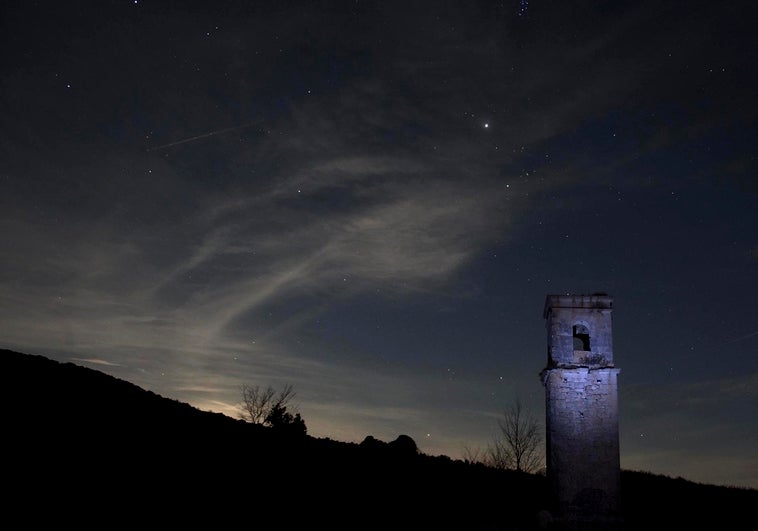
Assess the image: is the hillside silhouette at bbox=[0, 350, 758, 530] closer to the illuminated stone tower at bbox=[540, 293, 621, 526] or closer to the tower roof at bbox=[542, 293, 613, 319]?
the illuminated stone tower at bbox=[540, 293, 621, 526]

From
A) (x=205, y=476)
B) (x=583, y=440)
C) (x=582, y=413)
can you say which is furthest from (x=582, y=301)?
(x=205, y=476)

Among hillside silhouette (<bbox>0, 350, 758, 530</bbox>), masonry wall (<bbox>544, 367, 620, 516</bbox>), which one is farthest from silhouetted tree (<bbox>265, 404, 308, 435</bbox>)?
masonry wall (<bbox>544, 367, 620, 516</bbox>)

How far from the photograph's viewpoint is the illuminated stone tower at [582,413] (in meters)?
20.6

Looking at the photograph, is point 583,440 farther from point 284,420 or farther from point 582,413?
point 284,420

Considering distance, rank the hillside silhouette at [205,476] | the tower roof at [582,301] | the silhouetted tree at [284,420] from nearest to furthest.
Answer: the hillside silhouette at [205,476] < the tower roof at [582,301] < the silhouetted tree at [284,420]

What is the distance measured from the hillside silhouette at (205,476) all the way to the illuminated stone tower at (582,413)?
1552 millimetres

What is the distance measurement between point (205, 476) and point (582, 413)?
40.5 ft

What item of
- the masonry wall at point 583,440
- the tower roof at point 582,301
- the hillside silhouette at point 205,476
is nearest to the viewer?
the hillside silhouette at point 205,476

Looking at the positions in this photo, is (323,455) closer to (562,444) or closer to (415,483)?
(415,483)

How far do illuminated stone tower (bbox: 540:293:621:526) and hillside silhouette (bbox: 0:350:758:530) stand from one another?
61.1 inches

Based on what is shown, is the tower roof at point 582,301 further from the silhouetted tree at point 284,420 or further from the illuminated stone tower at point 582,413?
the silhouetted tree at point 284,420

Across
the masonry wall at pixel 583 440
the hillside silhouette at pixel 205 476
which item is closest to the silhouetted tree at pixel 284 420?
the hillside silhouette at pixel 205 476

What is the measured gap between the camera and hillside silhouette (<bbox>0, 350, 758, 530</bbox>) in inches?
600

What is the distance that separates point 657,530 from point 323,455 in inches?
487
